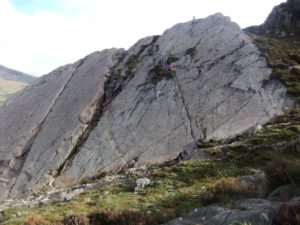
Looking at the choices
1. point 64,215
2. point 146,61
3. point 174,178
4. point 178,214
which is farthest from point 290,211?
point 146,61

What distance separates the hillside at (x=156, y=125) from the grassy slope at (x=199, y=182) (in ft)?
0.32

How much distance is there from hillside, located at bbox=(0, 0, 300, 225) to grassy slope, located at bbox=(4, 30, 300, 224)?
3.9 inches

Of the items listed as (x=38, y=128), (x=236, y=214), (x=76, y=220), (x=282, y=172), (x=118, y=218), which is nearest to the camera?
(x=236, y=214)

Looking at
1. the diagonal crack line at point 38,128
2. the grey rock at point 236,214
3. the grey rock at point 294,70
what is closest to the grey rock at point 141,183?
the grey rock at point 236,214

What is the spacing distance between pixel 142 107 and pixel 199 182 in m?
19.0

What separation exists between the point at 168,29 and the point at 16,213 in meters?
34.8

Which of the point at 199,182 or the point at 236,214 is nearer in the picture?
the point at 236,214

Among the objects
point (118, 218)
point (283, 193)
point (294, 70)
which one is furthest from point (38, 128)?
point (283, 193)

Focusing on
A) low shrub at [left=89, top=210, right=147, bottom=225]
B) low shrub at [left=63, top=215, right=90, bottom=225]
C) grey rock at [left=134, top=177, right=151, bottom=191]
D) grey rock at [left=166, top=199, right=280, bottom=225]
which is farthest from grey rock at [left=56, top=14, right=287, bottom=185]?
grey rock at [left=166, top=199, right=280, bottom=225]

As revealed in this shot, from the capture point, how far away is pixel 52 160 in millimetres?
42562

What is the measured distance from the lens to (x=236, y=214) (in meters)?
13.9

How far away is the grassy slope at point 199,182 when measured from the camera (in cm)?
1702

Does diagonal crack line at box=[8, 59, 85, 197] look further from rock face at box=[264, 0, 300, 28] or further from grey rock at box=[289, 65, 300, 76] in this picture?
grey rock at box=[289, 65, 300, 76]

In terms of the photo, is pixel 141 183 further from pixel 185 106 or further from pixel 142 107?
pixel 142 107
